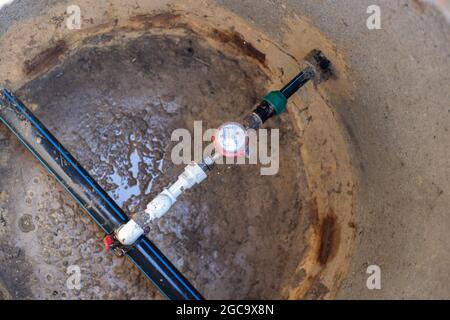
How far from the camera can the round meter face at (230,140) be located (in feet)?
3.42

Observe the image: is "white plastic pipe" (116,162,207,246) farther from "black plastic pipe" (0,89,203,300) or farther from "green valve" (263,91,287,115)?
"green valve" (263,91,287,115)

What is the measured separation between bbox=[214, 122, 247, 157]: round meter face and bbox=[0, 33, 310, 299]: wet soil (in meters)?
0.41

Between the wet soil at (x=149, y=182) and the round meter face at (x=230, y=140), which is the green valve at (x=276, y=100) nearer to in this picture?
the round meter face at (x=230, y=140)

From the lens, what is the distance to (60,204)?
1417 millimetres

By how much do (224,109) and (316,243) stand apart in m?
0.51

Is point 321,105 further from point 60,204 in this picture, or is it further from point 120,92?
A: point 60,204

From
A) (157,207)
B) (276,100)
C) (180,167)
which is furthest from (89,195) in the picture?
(276,100)

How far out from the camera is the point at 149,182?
1451mm

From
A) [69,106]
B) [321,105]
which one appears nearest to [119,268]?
[69,106]

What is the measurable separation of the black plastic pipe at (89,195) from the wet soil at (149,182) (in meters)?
0.21

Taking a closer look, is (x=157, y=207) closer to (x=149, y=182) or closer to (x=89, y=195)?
(x=89, y=195)

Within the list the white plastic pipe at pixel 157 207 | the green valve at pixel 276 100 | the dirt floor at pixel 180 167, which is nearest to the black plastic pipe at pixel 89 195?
the white plastic pipe at pixel 157 207

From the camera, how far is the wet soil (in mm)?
1418
